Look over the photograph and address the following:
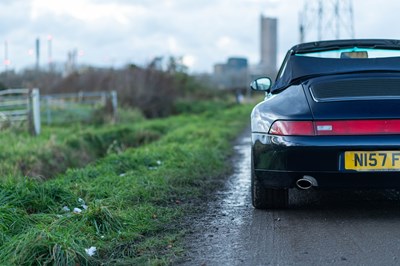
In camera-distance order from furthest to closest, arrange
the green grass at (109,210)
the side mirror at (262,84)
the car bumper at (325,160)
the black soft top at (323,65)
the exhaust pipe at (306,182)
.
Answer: the side mirror at (262,84) → the black soft top at (323,65) → the exhaust pipe at (306,182) → the car bumper at (325,160) → the green grass at (109,210)

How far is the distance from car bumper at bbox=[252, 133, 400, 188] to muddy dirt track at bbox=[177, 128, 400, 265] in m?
0.38

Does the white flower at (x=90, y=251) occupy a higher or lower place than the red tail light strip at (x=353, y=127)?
lower

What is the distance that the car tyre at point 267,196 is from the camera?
204 inches

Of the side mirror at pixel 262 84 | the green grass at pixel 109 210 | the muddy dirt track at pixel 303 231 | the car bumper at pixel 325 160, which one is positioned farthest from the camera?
the side mirror at pixel 262 84

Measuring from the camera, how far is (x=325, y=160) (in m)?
4.50

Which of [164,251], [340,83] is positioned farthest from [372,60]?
[164,251]

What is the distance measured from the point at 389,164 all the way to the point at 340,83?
833 mm

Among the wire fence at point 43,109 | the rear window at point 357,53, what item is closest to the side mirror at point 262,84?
the rear window at point 357,53

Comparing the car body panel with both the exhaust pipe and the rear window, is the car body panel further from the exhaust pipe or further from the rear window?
the rear window

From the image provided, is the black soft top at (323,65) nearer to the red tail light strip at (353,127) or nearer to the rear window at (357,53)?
the rear window at (357,53)

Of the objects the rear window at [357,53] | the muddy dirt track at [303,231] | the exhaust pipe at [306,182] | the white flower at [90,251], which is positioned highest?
the rear window at [357,53]

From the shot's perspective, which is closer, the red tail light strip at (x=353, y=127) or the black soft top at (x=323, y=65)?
the red tail light strip at (x=353, y=127)

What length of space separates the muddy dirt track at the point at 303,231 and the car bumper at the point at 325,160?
379 mm

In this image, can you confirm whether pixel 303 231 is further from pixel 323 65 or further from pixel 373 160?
pixel 323 65
